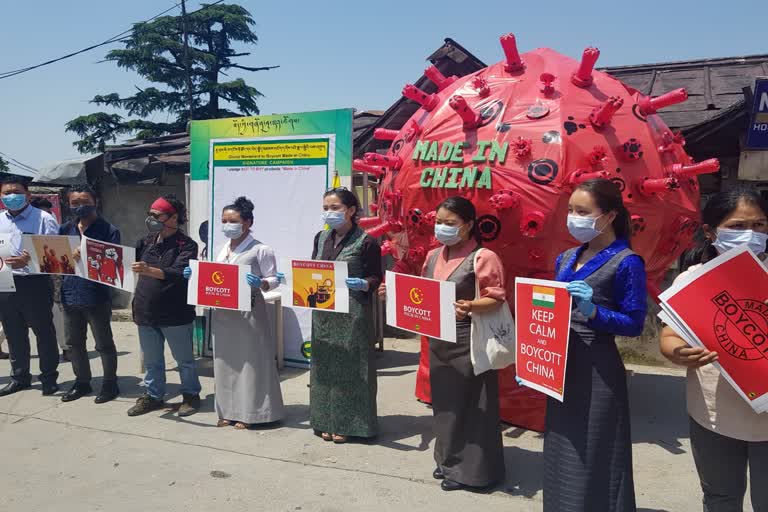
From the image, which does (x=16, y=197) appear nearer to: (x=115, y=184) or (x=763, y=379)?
(x=115, y=184)

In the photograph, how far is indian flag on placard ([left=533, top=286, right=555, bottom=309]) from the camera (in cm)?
271

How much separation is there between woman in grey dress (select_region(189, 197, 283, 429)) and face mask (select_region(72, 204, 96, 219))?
151 centimetres

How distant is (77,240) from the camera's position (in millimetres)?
5438

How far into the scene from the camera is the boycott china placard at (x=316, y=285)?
4.26m

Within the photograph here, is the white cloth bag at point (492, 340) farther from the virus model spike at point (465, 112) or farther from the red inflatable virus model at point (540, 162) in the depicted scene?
the virus model spike at point (465, 112)

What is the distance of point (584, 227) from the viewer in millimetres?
2705

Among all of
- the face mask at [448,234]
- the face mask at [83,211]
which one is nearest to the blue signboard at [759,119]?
the face mask at [448,234]

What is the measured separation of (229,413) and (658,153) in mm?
3776

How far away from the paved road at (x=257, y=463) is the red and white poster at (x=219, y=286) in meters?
1.03

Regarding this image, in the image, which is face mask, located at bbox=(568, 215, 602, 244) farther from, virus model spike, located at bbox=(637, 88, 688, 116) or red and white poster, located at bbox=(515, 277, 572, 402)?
virus model spike, located at bbox=(637, 88, 688, 116)

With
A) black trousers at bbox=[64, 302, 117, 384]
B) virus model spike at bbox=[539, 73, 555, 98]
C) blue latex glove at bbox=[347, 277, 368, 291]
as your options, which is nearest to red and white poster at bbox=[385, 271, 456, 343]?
blue latex glove at bbox=[347, 277, 368, 291]

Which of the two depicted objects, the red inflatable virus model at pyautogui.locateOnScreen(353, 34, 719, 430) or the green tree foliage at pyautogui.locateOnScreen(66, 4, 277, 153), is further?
the green tree foliage at pyautogui.locateOnScreen(66, 4, 277, 153)

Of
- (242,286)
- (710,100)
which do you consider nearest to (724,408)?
(242,286)

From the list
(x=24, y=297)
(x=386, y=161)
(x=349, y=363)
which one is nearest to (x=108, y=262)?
(x=24, y=297)
